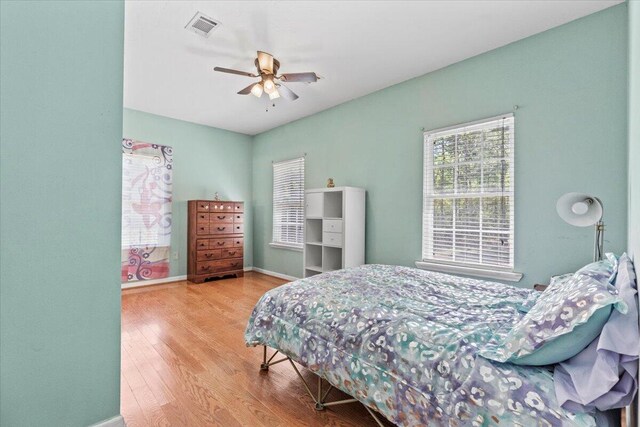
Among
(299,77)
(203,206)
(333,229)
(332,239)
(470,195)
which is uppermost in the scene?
(299,77)

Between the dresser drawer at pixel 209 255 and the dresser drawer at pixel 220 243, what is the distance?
0.07 meters

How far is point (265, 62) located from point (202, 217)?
9.89ft

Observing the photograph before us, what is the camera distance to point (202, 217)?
5113 millimetres

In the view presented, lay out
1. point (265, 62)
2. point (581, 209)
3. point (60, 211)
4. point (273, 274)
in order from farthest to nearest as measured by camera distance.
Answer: point (273, 274) < point (265, 62) < point (581, 209) < point (60, 211)

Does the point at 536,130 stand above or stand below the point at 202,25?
below

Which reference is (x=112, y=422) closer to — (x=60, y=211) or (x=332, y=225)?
(x=60, y=211)

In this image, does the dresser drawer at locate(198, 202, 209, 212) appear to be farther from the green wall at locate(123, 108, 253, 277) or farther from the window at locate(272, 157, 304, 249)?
the window at locate(272, 157, 304, 249)

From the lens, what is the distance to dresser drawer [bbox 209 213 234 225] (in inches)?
206

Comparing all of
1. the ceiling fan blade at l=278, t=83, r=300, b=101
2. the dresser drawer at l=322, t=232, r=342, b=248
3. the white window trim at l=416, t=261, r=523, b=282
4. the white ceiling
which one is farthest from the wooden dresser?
the white window trim at l=416, t=261, r=523, b=282

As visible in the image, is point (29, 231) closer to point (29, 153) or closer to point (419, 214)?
point (29, 153)

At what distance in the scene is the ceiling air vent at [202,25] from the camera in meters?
2.55

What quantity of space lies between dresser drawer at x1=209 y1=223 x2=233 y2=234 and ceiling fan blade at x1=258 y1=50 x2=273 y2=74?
10.0ft

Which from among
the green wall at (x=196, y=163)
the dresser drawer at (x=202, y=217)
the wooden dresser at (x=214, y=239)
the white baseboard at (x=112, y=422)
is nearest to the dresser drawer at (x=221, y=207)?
the wooden dresser at (x=214, y=239)

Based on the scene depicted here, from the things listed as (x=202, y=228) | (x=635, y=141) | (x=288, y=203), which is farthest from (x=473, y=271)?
(x=202, y=228)
